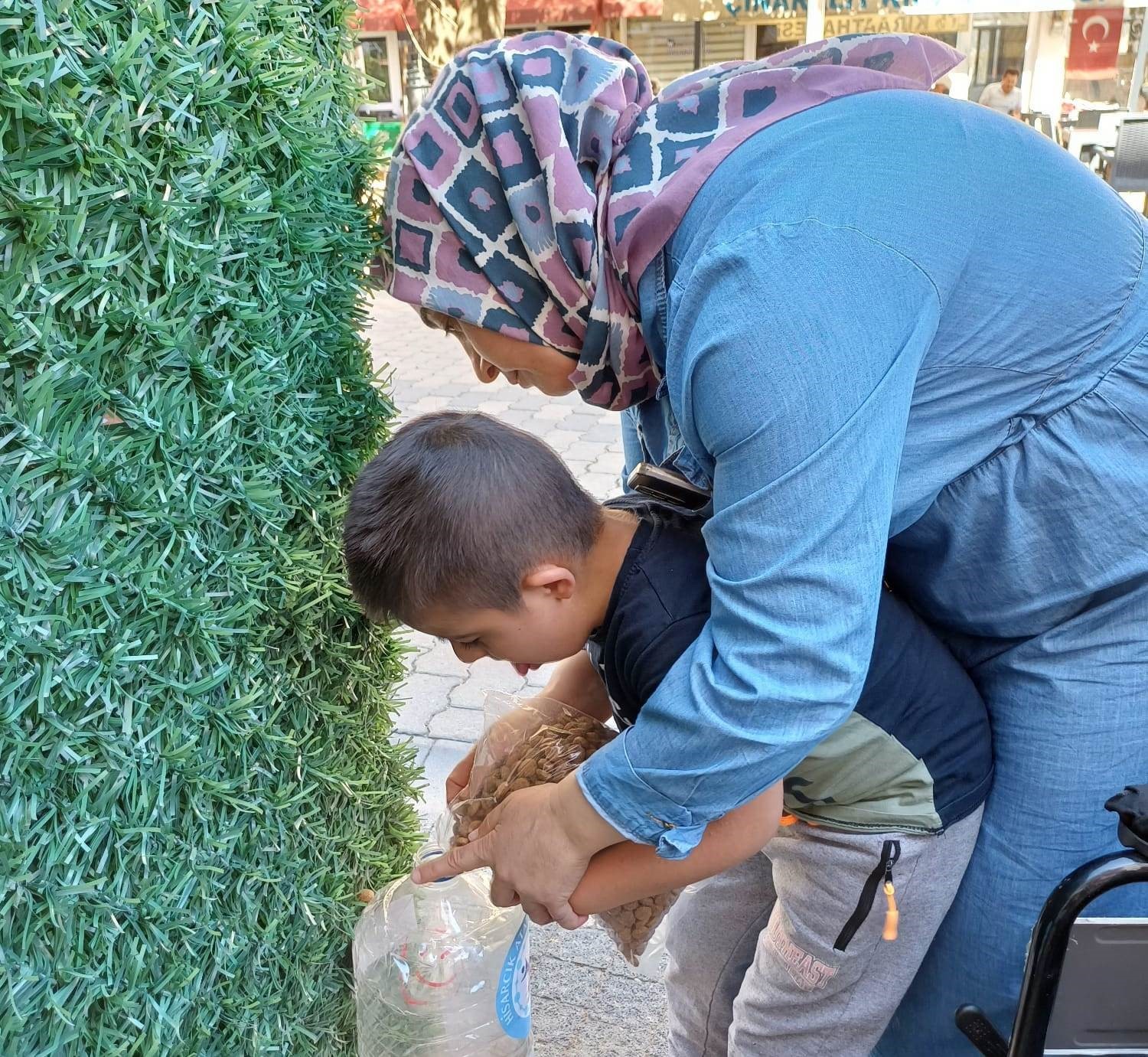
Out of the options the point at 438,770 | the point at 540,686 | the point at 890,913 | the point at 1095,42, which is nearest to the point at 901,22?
the point at 1095,42

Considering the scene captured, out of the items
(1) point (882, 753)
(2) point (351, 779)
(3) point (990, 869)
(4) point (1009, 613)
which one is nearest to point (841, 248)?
(4) point (1009, 613)

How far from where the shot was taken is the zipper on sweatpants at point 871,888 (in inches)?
53.4

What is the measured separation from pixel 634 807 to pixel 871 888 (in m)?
0.42

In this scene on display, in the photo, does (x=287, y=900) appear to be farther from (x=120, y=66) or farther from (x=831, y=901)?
(x=120, y=66)

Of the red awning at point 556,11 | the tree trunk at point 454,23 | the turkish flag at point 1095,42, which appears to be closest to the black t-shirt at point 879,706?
the tree trunk at point 454,23

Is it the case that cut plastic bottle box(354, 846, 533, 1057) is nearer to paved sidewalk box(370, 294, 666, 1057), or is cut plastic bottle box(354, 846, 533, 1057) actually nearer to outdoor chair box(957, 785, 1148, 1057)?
paved sidewalk box(370, 294, 666, 1057)

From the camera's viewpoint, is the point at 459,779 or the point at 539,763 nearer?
the point at 539,763

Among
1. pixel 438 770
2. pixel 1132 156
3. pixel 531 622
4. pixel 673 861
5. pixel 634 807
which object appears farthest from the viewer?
pixel 1132 156

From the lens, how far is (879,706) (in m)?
1.31

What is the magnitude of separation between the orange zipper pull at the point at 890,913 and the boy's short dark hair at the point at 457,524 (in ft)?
1.85

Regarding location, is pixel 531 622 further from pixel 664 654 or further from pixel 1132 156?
pixel 1132 156

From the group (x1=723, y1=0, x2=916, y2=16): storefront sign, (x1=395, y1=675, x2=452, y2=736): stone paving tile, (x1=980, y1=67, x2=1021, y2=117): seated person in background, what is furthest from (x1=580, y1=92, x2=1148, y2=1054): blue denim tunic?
(x1=723, y1=0, x2=916, y2=16): storefront sign

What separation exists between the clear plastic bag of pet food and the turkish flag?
17.7 m

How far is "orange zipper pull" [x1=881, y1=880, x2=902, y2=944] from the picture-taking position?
1.35 meters
